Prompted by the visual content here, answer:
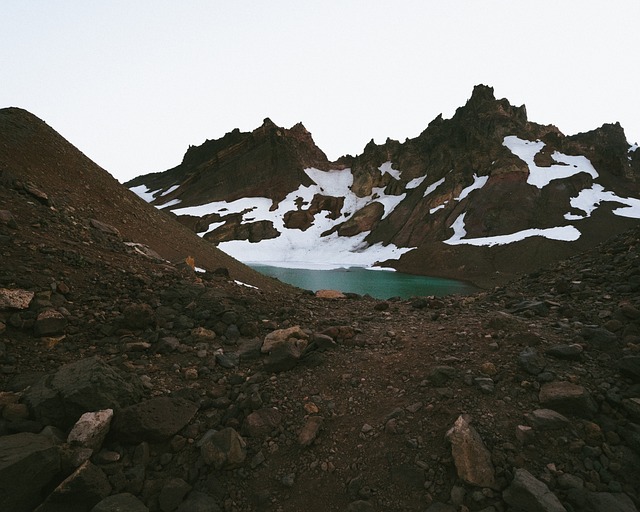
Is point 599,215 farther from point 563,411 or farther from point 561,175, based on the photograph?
point 563,411

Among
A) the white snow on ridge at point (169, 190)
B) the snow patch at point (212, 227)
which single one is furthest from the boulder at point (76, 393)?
the white snow on ridge at point (169, 190)

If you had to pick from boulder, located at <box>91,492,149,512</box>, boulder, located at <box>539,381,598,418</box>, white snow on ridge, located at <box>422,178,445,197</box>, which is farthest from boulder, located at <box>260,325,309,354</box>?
white snow on ridge, located at <box>422,178,445,197</box>

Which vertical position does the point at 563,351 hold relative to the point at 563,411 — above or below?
above

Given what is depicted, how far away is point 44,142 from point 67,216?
35.2 ft

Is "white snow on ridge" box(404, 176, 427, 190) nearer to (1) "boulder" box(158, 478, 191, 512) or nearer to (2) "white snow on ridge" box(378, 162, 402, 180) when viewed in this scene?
(2) "white snow on ridge" box(378, 162, 402, 180)

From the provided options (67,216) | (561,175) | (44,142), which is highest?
(561,175)

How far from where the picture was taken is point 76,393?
3750 mm

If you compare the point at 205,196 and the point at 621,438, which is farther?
the point at 205,196

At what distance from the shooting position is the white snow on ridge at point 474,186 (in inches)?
3056

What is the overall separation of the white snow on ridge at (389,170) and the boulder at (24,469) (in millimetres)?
117098

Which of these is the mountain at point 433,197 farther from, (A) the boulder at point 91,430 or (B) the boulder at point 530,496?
(A) the boulder at point 91,430

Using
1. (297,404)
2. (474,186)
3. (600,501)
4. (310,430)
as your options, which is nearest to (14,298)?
(297,404)

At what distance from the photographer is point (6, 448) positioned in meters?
3.10

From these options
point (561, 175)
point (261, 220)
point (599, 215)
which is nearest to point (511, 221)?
point (599, 215)
